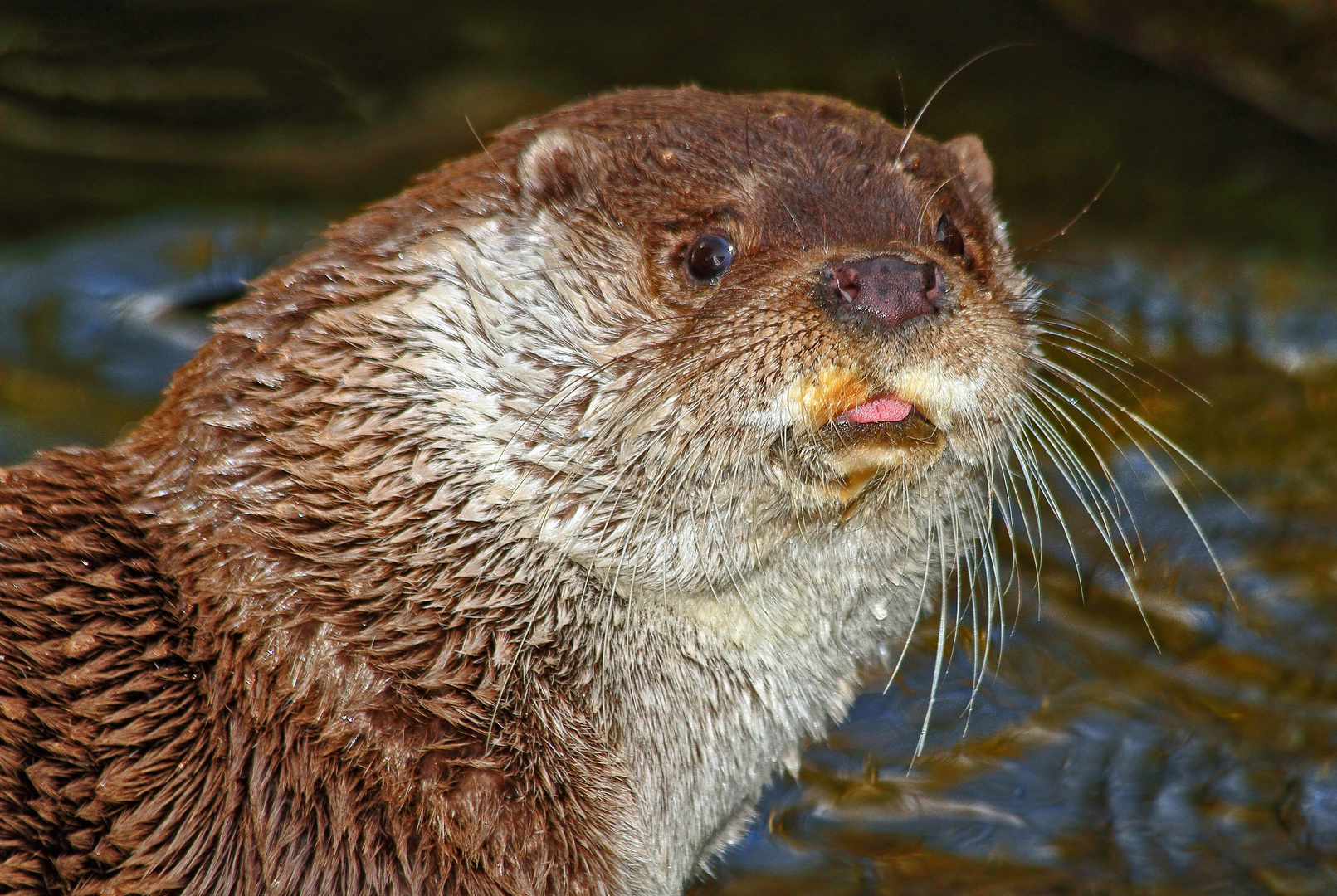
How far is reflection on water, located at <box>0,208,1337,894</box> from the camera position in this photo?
352cm

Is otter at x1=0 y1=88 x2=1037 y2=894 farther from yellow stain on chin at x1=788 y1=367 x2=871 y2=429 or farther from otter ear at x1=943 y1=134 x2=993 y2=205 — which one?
otter ear at x1=943 y1=134 x2=993 y2=205

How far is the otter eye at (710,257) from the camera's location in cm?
260

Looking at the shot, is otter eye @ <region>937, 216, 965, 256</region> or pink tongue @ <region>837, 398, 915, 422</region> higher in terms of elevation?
otter eye @ <region>937, 216, 965, 256</region>

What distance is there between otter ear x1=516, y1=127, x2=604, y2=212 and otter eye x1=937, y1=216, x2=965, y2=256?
2.19ft

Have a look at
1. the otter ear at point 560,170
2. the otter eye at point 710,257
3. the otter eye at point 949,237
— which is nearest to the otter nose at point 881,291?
the otter eye at point 710,257

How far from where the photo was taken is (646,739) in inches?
110

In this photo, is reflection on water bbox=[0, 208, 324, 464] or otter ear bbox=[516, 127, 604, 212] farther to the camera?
reflection on water bbox=[0, 208, 324, 464]

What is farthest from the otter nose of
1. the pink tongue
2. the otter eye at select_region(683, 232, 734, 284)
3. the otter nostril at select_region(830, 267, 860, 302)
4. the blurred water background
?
the blurred water background

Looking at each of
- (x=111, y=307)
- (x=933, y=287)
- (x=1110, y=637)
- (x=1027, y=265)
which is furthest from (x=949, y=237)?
(x=111, y=307)

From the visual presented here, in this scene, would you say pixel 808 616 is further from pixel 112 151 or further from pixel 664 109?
pixel 112 151

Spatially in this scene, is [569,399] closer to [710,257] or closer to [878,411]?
[710,257]

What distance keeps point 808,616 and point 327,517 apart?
37.3 inches

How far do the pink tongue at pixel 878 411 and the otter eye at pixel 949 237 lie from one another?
480 mm

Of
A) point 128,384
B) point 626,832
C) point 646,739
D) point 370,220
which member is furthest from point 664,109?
point 128,384
